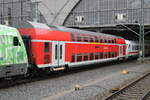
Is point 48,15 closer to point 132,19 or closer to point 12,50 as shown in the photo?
point 132,19

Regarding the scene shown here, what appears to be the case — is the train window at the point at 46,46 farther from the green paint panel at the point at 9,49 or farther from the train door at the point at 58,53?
the green paint panel at the point at 9,49

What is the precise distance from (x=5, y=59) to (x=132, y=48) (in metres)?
27.0

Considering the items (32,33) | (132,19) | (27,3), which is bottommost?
(32,33)

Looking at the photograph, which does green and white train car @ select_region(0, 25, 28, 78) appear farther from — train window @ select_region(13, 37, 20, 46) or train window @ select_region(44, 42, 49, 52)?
train window @ select_region(44, 42, 49, 52)

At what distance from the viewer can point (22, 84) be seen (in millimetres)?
12930

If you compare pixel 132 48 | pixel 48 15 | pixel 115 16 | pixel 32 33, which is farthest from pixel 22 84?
pixel 48 15

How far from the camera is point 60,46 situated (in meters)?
15.9

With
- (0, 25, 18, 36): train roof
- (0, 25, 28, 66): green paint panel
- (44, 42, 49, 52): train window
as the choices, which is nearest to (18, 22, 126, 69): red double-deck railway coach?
(44, 42, 49, 52): train window

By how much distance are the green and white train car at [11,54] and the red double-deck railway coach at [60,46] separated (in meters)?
1.43

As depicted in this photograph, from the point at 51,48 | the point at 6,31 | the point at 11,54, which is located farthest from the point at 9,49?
the point at 51,48

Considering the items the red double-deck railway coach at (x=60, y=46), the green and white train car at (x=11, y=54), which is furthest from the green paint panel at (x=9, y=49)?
the red double-deck railway coach at (x=60, y=46)

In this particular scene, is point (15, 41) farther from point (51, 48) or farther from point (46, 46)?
point (51, 48)

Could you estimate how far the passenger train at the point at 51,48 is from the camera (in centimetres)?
1212

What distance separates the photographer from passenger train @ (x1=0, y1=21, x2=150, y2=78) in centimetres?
1212
